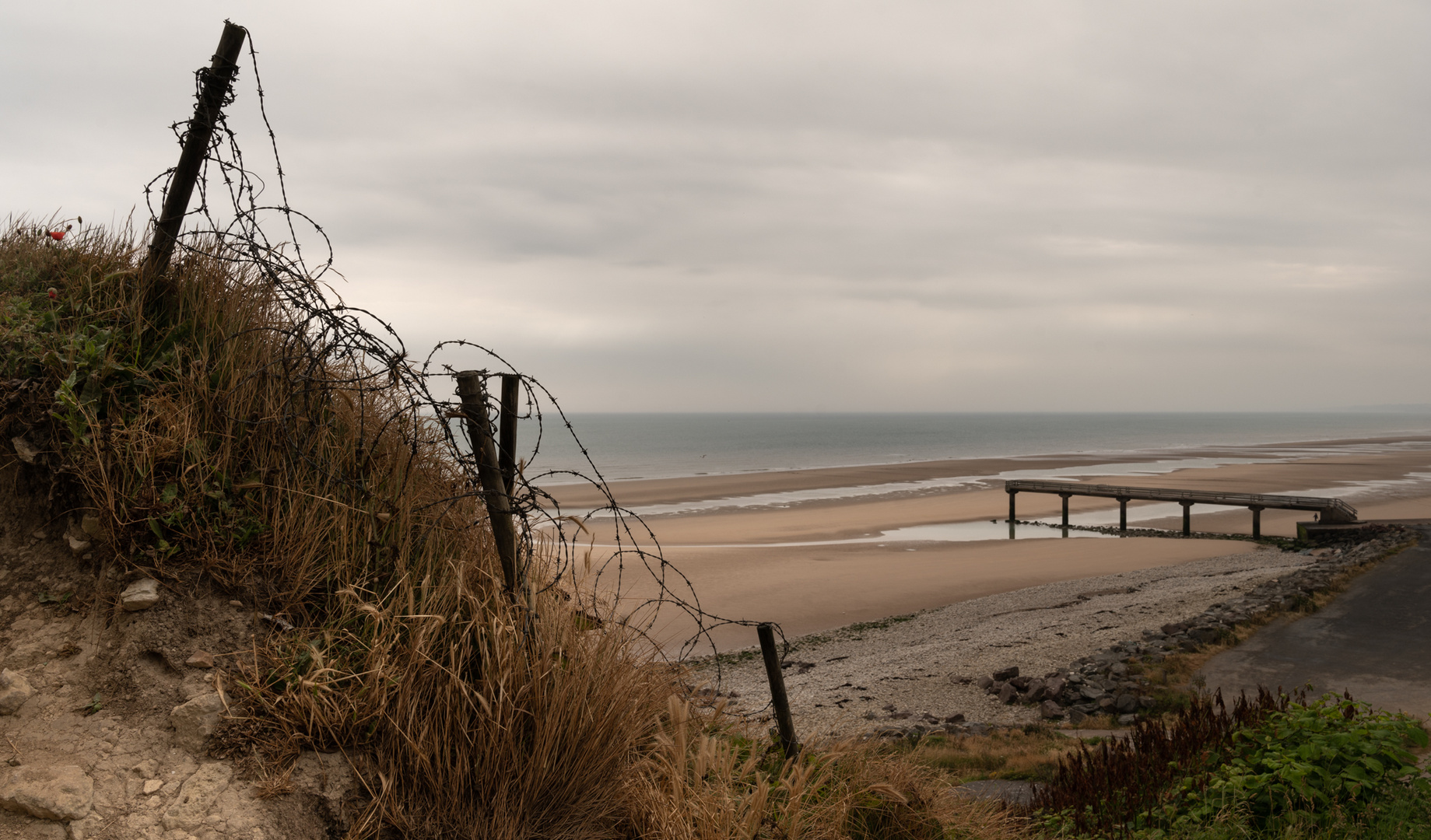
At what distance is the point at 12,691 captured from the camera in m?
3.14

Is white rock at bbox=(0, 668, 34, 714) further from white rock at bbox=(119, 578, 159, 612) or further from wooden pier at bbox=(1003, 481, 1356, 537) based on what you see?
wooden pier at bbox=(1003, 481, 1356, 537)

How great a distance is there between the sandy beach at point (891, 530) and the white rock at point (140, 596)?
78.5 inches

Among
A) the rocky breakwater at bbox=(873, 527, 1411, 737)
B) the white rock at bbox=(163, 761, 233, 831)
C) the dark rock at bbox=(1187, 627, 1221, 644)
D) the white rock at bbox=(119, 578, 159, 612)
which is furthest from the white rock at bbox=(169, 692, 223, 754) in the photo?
the dark rock at bbox=(1187, 627, 1221, 644)

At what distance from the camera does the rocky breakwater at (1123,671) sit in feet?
34.5

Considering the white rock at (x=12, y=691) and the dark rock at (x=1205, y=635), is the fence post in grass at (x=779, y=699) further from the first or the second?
the dark rock at (x=1205, y=635)

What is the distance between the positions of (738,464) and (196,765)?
65.5 m

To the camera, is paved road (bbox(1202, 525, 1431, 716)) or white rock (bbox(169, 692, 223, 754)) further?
paved road (bbox(1202, 525, 1431, 716))

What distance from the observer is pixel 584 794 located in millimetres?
3430

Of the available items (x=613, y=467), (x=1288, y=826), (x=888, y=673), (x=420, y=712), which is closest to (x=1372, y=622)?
(x=888, y=673)

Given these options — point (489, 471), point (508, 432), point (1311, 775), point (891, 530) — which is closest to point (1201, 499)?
point (891, 530)

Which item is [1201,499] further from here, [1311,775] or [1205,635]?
[1311,775]

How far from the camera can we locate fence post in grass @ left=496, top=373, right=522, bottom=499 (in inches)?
147

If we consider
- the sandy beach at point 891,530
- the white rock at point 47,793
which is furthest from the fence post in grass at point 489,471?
the white rock at point 47,793

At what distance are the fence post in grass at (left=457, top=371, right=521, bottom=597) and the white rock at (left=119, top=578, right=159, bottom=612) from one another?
1428 millimetres
